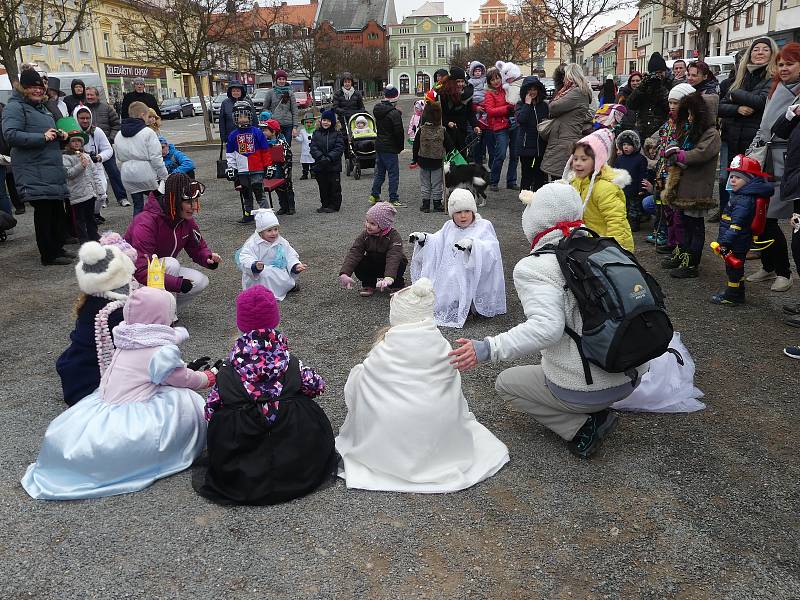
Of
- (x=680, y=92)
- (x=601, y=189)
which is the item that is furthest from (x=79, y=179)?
(x=680, y=92)

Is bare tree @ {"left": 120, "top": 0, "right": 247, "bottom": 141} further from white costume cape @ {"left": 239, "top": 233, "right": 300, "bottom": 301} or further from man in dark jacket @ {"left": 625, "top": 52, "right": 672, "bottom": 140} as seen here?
white costume cape @ {"left": 239, "top": 233, "right": 300, "bottom": 301}

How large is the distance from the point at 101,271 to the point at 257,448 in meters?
1.60

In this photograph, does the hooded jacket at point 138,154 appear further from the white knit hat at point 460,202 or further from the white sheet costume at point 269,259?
the white knit hat at point 460,202

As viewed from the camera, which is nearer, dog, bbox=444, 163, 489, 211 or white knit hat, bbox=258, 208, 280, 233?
white knit hat, bbox=258, 208, 280, 233

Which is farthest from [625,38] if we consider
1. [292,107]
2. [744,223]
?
[744,223]

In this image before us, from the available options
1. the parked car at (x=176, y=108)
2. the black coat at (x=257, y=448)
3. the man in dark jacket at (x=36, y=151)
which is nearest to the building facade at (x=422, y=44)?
the parked car at (x=176, y=108)

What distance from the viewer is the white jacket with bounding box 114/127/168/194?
26.2 ft

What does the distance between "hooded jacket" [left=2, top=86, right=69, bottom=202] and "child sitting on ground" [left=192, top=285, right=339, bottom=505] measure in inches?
218

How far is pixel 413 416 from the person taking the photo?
3400mm

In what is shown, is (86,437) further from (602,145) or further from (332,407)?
(602,145)

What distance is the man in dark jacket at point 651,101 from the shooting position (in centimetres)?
901

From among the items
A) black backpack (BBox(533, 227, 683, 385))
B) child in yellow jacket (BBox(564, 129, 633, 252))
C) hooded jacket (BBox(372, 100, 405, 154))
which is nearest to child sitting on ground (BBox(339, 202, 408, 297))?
child in yellow jacket (BBox(564, 129, 633, 252))

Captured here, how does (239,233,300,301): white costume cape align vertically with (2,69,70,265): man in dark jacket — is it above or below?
below

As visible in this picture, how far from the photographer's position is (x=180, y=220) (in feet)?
18.7
